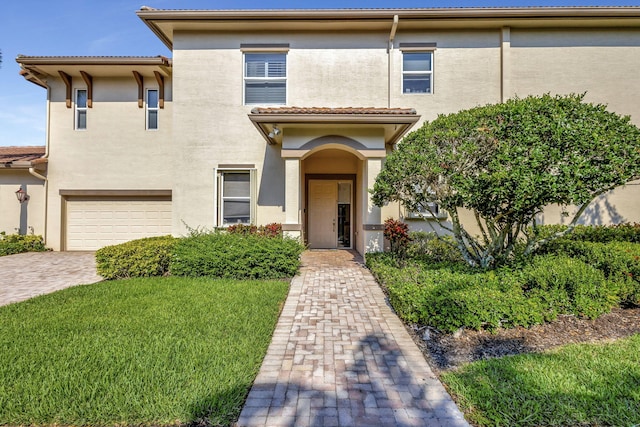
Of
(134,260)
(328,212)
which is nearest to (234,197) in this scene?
(134,260)

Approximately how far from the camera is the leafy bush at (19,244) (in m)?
11.4

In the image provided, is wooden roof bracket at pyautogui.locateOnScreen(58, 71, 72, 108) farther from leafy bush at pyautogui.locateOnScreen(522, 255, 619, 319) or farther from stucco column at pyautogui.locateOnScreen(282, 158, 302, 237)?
leafy bush at pyautogui.locateOnScreen(522, 255, 619, 319)

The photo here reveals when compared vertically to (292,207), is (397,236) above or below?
below

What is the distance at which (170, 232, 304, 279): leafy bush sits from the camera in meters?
7.57

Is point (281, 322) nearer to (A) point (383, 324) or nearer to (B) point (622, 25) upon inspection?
(A) point (383, 324)

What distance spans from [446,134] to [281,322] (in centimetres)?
462

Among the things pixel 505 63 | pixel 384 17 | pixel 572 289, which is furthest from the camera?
pixel 505 63

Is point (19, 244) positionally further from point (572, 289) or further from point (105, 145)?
point (572, 289)

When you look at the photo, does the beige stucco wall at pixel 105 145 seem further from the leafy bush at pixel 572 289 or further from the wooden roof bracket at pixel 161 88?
the leafy bush at pixel 572 289

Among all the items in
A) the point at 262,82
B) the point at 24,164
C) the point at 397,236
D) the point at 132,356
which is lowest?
the point at 132,356

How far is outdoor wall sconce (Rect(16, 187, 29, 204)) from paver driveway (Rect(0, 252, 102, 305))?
2.23 meters

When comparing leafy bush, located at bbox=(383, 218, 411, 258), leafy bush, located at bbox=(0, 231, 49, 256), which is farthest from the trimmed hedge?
leafy bush, located at bbox=(0, 231, 49, 256)

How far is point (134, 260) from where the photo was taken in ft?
25.7

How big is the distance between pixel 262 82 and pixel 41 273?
878 cm
